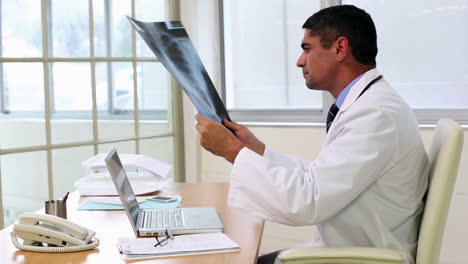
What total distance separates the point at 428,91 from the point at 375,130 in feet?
5.35

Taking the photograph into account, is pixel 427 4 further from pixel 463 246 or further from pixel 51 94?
pixel 51 94

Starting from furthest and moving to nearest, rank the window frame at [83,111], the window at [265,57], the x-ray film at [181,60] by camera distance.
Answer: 1. the window at [265,57]
2. the window frame at [83,111]
3. the x-ray film at [181,60]

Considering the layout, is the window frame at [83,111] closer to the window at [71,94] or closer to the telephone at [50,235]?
the window at [71,94]

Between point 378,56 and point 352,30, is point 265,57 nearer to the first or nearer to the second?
point 378,56

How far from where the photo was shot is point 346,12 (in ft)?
5.55

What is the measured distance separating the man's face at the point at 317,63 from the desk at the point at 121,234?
47 centimetres

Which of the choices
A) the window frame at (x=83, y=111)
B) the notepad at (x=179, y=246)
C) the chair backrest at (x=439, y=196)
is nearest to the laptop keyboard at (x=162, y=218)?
the notepad at (x=179, y=246)

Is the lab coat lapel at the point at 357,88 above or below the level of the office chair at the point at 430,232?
above

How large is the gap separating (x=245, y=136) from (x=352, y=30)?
0.50 meters

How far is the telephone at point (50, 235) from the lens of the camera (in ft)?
4.75

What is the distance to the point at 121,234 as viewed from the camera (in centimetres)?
164

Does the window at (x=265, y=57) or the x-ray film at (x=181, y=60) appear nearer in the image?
the x-ray film at (x=181, y=60)

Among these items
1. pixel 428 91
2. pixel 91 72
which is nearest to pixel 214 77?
pixel 91 72

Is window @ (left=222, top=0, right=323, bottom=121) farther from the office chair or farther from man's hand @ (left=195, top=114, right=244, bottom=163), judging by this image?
the office chair
